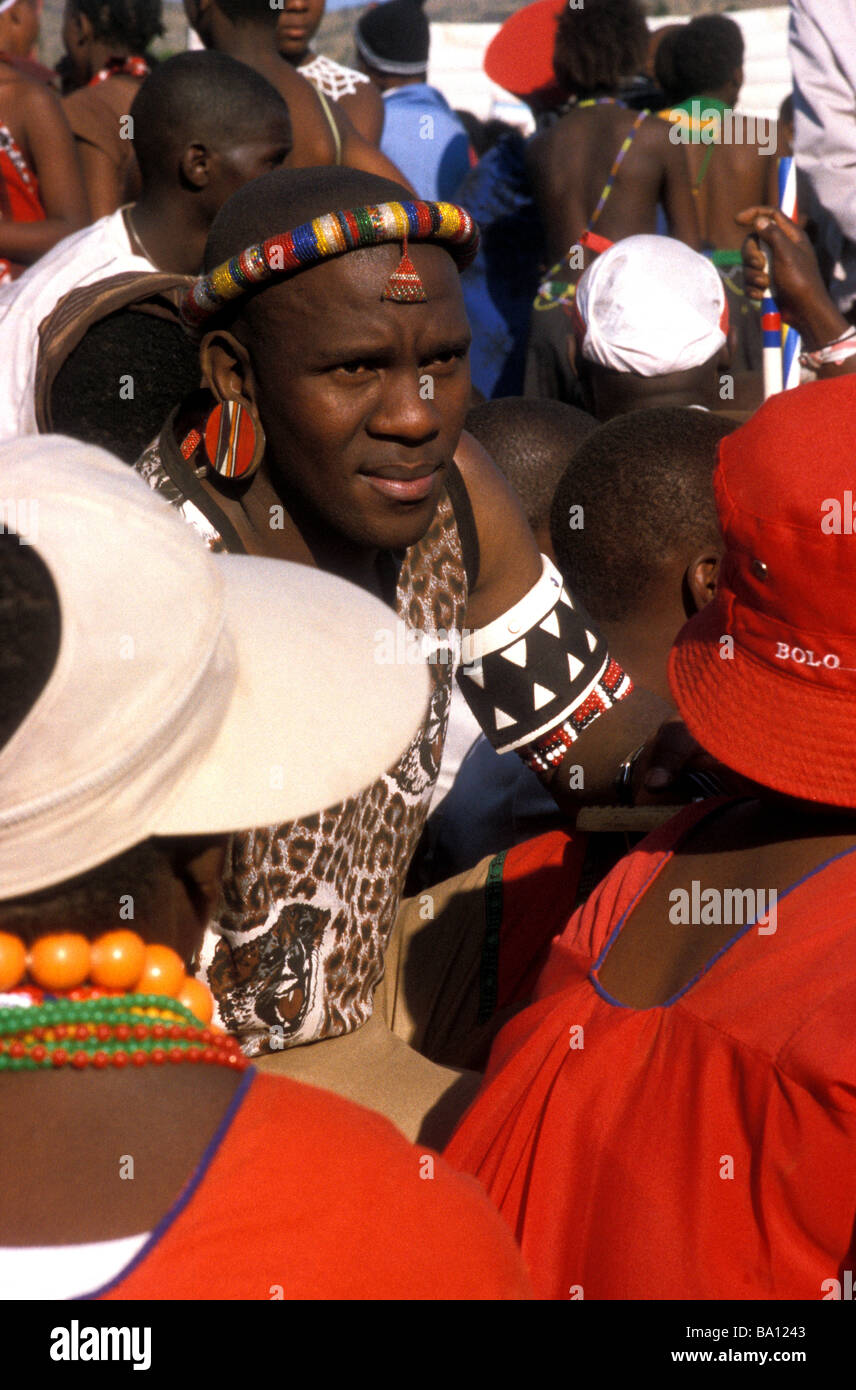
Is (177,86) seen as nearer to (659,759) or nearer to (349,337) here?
(349,337)

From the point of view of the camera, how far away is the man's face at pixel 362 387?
2.34m

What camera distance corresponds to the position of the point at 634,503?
340 cm

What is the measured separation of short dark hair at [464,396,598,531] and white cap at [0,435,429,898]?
273cm

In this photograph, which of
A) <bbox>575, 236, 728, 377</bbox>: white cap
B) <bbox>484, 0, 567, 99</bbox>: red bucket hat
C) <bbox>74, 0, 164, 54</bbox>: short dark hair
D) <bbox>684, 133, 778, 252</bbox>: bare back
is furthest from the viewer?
<bbox>484, 0, 567, 99</bbox>: red bucket hat

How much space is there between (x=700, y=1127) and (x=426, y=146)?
6.64m

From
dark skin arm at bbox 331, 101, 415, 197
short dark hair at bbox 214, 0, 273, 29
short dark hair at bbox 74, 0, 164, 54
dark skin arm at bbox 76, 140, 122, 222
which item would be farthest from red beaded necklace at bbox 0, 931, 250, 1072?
short dark hair at bbox 74, 0, 164, 54

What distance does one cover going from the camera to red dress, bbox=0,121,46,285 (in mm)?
5094

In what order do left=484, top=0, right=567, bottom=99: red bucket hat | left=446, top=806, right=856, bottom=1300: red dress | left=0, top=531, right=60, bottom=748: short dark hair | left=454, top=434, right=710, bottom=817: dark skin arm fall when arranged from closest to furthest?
left=0, top=531, right=60, bottom=748: short dark hair < left=446, top=806, right=856, bottom=1300: red dress < left=454, top=434, right=710, bottom=817: dark skin arm < left=484, top=0, right=567, bottom=99: red bucket hat

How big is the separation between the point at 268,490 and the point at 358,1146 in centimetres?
147

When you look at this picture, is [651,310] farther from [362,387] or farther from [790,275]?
[362,387]

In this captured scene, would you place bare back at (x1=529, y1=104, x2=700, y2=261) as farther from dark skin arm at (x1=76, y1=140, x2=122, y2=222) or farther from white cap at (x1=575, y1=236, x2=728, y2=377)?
dark skin arm at (x1=76, y1=140, x2=122, y2=222)

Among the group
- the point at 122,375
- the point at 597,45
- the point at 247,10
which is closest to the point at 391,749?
the point at 122,375

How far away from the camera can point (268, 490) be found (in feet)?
8.21
